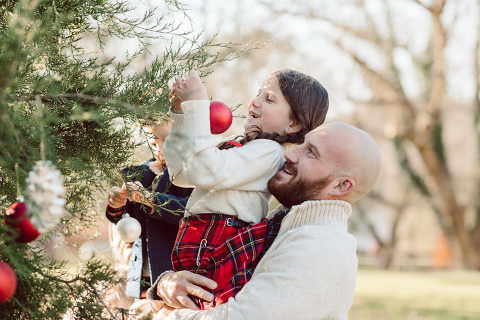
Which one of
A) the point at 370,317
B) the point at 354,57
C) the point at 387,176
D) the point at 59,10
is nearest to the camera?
the point at 59,10

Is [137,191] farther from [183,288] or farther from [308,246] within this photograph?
[308,246]

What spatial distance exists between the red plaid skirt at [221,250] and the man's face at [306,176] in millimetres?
176

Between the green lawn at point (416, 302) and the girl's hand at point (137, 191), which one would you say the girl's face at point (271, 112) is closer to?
the girl's hand at point (137, 191)

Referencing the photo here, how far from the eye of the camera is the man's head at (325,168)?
209 centimetres

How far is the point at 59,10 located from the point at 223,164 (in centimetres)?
85

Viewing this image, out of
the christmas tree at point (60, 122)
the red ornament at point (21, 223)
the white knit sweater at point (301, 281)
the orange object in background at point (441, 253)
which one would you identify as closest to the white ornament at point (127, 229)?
the christmas tree at point (60, 122)

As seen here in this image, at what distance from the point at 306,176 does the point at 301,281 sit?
48cm

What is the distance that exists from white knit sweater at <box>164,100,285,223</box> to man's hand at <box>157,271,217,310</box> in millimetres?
293

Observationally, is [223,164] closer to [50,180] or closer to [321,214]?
[321,214]

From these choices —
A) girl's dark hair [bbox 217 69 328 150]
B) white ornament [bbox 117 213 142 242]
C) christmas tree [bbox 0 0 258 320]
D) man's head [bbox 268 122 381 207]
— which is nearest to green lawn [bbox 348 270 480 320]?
white ornament [bbox 117 213 142 242]

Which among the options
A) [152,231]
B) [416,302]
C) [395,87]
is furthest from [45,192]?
[395,87]

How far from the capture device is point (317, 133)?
7.04 feet

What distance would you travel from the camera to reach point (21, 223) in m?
1.24

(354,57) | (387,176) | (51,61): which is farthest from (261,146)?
(387,176)
